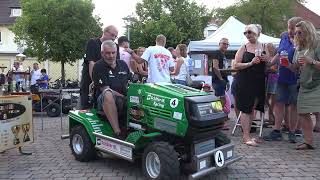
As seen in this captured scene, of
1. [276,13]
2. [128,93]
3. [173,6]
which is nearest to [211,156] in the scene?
[128,93]

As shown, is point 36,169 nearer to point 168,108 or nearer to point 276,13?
point 168,108

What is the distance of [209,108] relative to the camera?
4.88m

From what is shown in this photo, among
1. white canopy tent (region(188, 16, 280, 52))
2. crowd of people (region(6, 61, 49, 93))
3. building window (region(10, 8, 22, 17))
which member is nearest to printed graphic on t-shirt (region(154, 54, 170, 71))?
crowd of people (region(6, 61, 49, 93))

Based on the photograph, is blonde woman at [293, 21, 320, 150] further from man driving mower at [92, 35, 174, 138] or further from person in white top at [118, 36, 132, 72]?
person in white top at [118, 36, 132, 72]

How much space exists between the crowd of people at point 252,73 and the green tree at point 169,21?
27.2 m

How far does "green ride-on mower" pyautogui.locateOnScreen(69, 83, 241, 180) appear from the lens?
4.59 meters

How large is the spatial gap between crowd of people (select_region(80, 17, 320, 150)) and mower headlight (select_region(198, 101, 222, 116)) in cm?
128

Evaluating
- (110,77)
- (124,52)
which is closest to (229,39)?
(124,52)

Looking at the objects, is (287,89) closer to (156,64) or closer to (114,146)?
(156,64)

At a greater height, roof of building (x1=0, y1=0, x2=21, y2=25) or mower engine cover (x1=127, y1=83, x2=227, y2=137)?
roof of building (x1=0, y1=0, x2=21, y2=25)

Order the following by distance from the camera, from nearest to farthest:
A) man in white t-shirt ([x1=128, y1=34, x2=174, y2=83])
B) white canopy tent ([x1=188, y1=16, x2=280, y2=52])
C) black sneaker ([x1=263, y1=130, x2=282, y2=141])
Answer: man in white t-shirt ([x1=128, y1=34, x2=174, y2=83]) → black sneaker ([x1=263, y1=130, x2=282, y2=141]) → white canopy tent ([x1=188, y1=16, x2=280, y2=52])

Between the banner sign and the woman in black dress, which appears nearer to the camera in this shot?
the banner sign

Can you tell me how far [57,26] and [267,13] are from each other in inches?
653

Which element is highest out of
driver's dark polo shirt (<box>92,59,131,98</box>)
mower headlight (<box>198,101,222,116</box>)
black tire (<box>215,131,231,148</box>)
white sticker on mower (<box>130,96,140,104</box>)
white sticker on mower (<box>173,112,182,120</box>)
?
driver's dark polo shirt (<box>92,59,131,98</box>)
